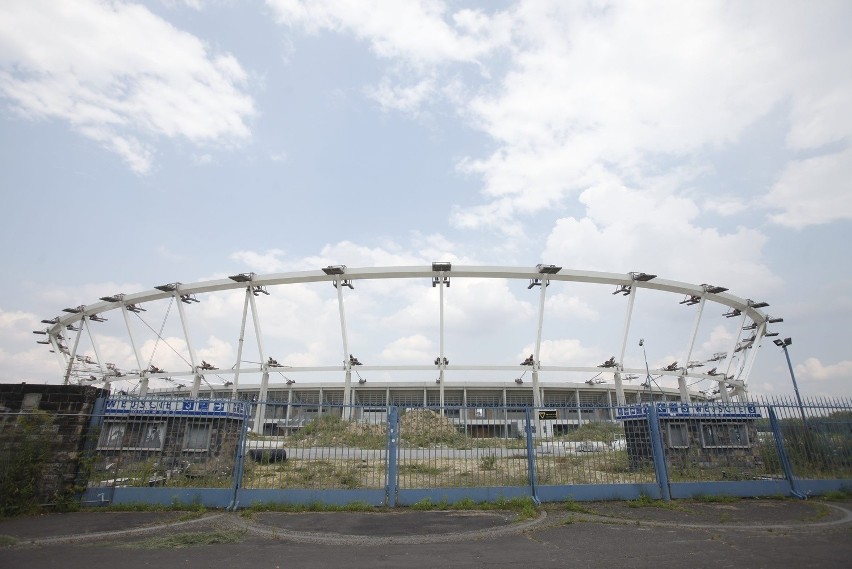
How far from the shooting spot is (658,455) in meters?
11.2

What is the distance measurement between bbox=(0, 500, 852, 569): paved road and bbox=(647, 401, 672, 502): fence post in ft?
2.05

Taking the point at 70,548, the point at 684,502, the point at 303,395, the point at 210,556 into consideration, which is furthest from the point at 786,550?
the point at 303,395

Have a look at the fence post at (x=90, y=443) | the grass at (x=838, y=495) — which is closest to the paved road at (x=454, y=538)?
the fence post at (x=90, y=443)

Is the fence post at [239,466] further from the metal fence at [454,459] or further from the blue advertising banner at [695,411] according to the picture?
the blue advertising banner at [695,411]

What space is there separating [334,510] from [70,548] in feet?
15.6

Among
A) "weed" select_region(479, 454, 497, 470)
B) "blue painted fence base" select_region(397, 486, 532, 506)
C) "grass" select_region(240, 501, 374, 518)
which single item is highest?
"weed" select_region(479, 454, 497, 470)

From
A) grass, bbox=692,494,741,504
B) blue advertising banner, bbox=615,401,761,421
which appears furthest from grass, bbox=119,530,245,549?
blue advertising banner, bbox=615,401,761,421

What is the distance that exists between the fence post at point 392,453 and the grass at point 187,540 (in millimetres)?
3266

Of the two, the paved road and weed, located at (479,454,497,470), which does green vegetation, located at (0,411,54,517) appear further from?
weed, located at (479,454,497,470)

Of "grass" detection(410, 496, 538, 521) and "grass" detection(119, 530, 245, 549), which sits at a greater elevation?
"grass" detection(410, 496, 538, 521)

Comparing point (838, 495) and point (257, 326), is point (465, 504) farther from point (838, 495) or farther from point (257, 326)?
point (257, 326)

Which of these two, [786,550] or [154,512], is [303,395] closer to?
[154,512]

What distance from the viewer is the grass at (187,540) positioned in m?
7.55

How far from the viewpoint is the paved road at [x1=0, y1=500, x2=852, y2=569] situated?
6.71 m
